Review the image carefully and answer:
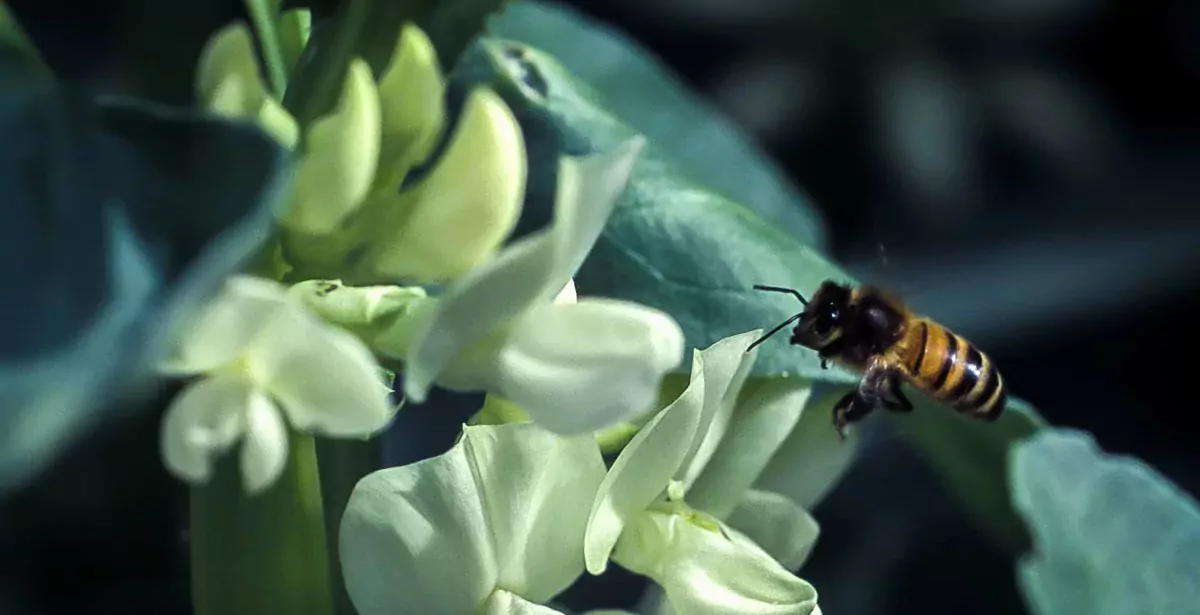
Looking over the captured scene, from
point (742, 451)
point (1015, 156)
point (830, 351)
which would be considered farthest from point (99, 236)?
point (1015, 156)

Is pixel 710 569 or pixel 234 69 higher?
pixel 234 69

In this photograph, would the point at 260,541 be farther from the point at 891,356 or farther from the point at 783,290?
the point at 891,356

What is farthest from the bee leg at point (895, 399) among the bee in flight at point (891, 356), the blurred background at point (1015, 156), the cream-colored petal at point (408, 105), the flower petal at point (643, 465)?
the blurred background at point (1015, 156)

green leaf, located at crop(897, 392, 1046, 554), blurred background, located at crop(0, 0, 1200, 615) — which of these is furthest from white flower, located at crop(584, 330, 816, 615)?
blurred background, located at crop(0, 0, 1200, 615)

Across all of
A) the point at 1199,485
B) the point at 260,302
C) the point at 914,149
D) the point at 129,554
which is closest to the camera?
the point at 260,302

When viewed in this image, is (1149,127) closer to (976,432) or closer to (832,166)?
(832,166)

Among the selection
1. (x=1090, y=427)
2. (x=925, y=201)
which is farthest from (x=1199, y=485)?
(x=925, y=201)

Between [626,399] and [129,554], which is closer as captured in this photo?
[626,399]
